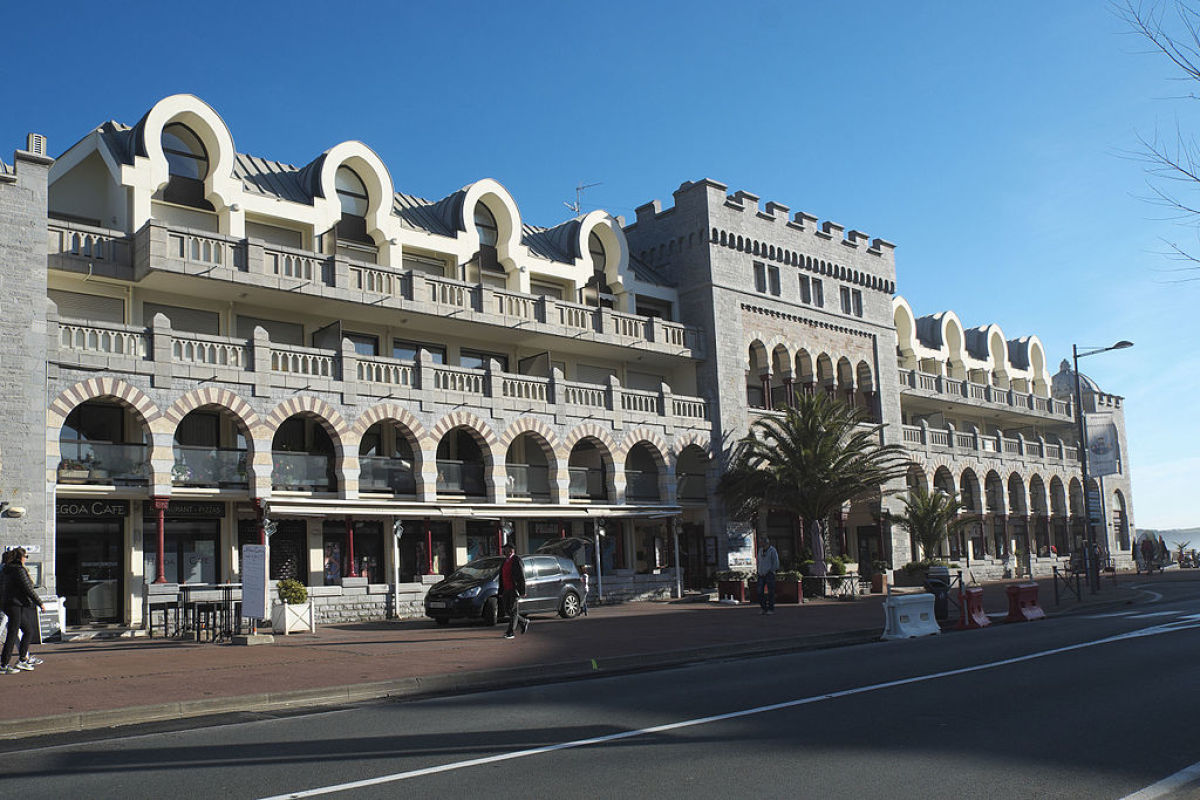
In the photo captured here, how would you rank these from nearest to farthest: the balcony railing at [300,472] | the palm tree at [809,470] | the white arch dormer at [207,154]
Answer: the white arch dormer at [207,154] < the balcony railing at [300,472] < the palm tree at [809,470]

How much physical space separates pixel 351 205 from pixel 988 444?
34303 millimetres

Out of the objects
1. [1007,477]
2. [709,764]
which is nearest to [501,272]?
[709,764]

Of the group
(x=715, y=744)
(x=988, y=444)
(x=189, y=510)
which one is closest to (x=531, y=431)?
(x=189, y=510)

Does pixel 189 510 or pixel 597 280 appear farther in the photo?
pixel 597 280

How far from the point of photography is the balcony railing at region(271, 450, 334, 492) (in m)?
25.9

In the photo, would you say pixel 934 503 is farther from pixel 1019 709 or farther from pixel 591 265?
pixel 1019 709

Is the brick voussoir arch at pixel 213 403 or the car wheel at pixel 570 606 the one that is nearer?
the brick voussoir arch at pixel 213 403

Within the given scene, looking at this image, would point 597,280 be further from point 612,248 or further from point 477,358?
point 477,358

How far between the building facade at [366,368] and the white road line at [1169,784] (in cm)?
1681

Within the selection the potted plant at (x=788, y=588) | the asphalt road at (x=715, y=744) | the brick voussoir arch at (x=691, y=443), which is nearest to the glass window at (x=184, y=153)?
the brick voussoir arch at (x=691, y=443)

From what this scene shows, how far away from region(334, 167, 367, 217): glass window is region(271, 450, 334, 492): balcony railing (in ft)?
24.4

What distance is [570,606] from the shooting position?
84.7ft

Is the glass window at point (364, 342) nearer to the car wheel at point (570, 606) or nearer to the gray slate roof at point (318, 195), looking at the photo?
the gray slate roof at point (318, 195)

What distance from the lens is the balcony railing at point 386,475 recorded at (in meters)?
27.3
